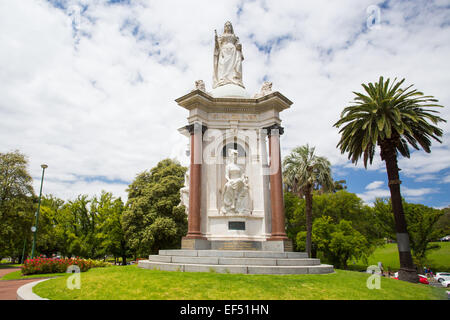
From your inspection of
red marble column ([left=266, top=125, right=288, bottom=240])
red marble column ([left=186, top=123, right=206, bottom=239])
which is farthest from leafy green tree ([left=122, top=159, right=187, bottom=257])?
red marble column ([left=266, top=125, right=288, bottom=240])

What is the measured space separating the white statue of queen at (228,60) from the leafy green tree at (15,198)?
2654cm

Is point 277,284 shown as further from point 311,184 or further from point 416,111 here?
point 311,184

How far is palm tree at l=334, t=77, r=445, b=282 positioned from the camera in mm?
18547

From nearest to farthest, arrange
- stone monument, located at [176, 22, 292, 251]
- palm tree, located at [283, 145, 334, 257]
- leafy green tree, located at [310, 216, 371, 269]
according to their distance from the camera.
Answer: stone monument, located at [176, 22, 292, 251] → palm tree, located at [283, 145, 334, 257] → leafy green tree, located at [310, 216, 371, 269]

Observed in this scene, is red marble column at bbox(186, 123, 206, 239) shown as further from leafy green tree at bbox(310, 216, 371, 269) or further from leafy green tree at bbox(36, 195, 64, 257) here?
leafy green tree at bbox(36, 195, 64, 257)

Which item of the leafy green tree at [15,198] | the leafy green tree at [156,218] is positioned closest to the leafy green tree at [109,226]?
the leafy green tree at [156,218]

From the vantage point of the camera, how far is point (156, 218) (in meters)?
30.9

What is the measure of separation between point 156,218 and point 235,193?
18728mm

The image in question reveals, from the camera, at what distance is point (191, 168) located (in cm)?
1491

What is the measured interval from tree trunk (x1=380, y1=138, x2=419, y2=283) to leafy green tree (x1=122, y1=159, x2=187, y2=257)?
61.9 ft

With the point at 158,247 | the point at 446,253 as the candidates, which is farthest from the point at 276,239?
the point at 446,253

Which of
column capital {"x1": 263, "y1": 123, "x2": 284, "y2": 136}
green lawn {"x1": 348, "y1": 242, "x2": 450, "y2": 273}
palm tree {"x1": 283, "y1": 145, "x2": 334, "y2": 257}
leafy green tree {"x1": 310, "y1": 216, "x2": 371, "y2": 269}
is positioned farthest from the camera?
green lawn {"x1": 348, "y1": 242, "x2": 450, "y2": 273}
